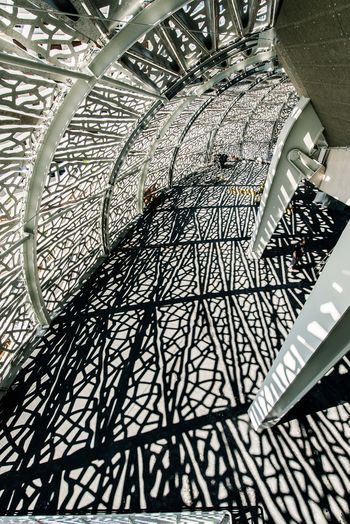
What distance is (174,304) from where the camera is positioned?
8141 millimetres

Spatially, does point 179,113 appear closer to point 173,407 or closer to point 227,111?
point 227,111

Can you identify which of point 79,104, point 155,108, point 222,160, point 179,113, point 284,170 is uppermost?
point 222,160

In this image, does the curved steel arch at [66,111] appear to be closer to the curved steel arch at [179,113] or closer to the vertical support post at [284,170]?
the vertical support post at [284,170]

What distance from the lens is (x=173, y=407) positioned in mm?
5562

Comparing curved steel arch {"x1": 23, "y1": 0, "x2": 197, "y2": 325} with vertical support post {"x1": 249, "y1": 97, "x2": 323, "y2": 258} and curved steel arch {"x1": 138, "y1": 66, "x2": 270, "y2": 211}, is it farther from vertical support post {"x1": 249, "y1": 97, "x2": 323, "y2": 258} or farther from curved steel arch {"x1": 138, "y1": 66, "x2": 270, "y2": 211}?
curved steel arch {"x1": 138, "y1": 66, "x2": 270, "y2": 211}

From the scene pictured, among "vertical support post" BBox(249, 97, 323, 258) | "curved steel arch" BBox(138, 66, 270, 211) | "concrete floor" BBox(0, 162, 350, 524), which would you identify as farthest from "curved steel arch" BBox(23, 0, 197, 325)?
"curved steel arch" BBox(138, 66, 270, 211)

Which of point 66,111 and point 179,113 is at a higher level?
point 179,113

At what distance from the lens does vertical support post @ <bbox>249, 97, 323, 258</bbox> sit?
6.91m

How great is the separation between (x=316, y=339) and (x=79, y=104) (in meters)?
4.96

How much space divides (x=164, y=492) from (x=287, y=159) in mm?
7913

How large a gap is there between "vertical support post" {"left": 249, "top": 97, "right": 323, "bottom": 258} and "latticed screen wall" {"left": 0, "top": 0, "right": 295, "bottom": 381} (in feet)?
5.71

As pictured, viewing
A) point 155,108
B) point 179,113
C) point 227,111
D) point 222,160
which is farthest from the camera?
point 222,160

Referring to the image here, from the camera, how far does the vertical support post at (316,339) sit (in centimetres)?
309

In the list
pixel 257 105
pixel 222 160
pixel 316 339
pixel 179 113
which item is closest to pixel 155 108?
pixel 179 113
